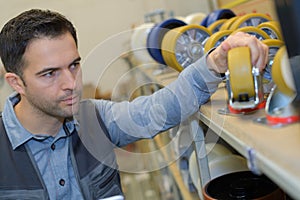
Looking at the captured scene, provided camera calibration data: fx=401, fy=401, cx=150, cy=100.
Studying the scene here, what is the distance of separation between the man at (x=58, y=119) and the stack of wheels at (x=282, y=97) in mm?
347

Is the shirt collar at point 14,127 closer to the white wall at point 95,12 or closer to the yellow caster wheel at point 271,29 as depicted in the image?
the yellow caster wheel at point 271,29

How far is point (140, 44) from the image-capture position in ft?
7.09

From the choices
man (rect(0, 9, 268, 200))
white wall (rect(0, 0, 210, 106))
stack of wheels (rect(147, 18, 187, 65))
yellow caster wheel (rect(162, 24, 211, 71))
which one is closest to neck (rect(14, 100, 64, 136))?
man (rect(0, 9, 268, 200))

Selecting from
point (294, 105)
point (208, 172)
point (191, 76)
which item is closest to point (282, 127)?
point (294, 105)

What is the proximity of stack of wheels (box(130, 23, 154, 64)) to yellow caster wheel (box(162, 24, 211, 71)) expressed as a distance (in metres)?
0.65

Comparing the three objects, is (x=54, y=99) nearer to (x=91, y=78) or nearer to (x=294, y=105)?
(x=91, y=78)

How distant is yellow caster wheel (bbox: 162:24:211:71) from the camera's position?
126 centimetres

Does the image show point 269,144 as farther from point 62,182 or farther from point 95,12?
point 95,12

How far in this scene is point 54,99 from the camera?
1.09 m

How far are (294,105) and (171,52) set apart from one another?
706mm

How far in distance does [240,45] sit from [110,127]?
57 centimetres

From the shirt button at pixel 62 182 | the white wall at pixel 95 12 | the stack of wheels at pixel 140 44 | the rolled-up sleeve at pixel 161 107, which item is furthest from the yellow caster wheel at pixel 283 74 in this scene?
the white wall at pixel 95 12

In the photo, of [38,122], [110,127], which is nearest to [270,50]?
[110,127]

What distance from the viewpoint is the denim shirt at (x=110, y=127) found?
41.3 inches
